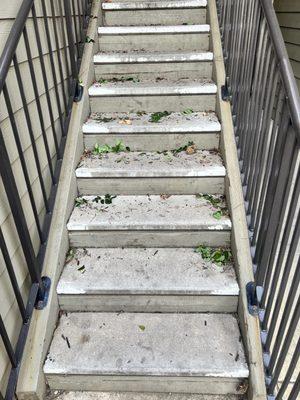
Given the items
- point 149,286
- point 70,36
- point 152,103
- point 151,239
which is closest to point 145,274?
point 149,286

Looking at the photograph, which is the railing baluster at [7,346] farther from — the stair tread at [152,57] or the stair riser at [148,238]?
the stair tread at [152,57]

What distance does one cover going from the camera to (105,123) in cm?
251

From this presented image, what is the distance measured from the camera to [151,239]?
2.12m

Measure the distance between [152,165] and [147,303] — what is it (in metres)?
0.89

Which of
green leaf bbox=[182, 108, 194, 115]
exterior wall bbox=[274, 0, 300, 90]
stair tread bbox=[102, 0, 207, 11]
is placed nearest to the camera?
green leaf bbox=[182, 108, 194, 115]

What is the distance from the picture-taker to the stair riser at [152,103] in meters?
2.61

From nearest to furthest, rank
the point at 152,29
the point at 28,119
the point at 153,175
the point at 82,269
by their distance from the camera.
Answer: the point at 28,119 < the point at 82,269 < the point at 153,175 < the point at 152,29

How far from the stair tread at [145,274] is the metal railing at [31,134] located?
0.70 ft

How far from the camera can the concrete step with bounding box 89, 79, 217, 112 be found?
258 centimetres

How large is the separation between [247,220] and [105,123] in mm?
1226

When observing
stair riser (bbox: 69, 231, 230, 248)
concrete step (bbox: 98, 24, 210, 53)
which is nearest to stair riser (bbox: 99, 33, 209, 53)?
concrete step (bbox: 98, 24, 210, 53)

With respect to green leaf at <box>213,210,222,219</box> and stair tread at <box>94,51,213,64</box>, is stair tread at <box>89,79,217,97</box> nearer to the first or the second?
stair tread at <box>94,51,213,64</box>

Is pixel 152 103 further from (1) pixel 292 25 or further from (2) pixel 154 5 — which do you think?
(1) pixel 292 25

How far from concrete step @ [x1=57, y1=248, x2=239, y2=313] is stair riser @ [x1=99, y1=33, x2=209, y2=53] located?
1899 millimetres
